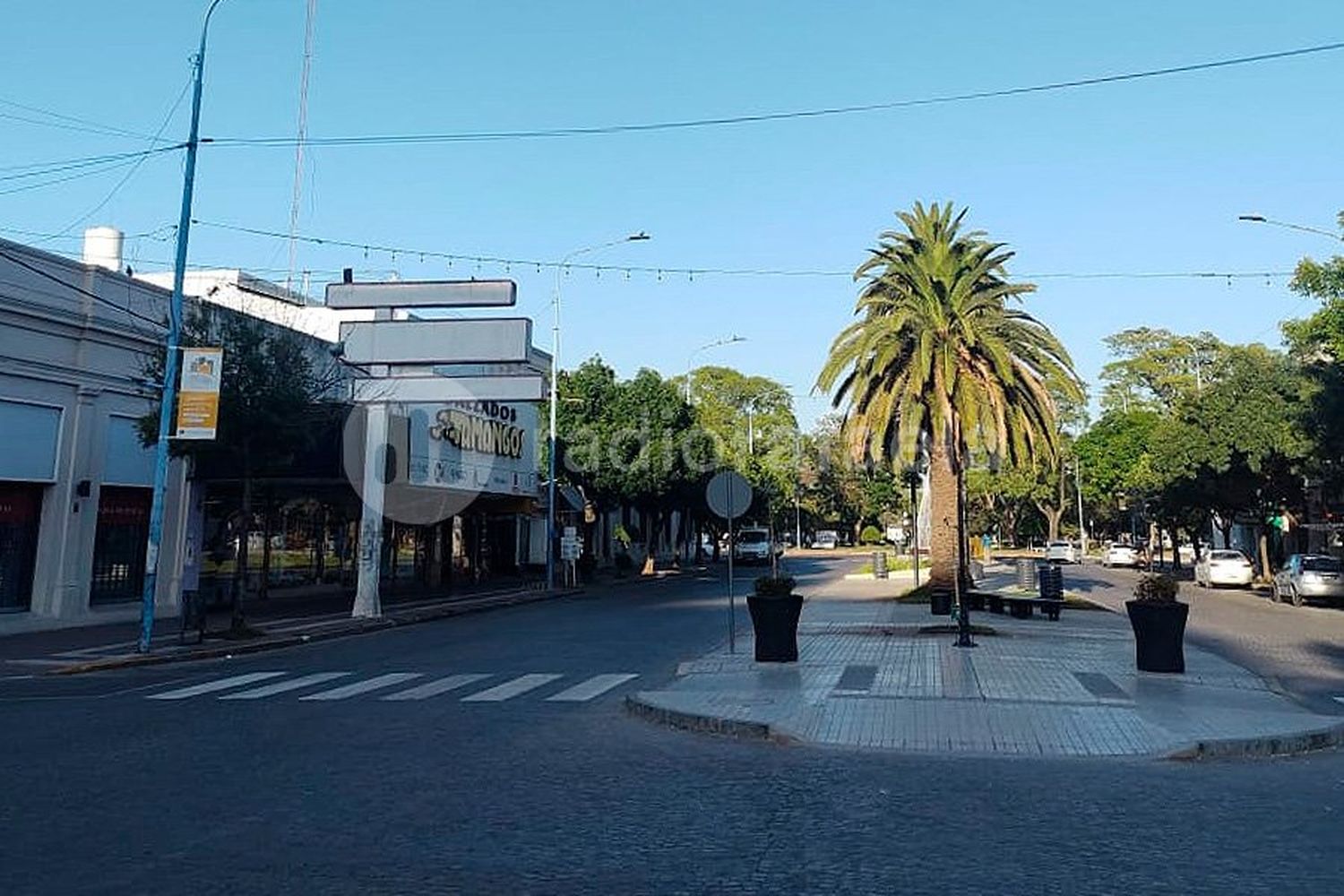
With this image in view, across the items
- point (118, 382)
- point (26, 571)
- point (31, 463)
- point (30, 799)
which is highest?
point (118, 382)

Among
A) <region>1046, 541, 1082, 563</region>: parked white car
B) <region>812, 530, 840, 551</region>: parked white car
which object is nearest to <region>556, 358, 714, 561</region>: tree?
<region>1046, 541, 1082, 563</region>: parked white car

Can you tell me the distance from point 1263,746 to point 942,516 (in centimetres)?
1997

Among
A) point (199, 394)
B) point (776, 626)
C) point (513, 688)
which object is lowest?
point (513, 688)

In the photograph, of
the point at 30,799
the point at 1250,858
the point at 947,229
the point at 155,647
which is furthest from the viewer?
the point at 947,229

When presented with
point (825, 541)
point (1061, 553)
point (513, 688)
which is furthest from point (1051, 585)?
point (825, 541)

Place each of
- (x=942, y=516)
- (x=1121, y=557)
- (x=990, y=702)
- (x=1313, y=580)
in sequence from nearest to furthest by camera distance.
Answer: (x=990, y=702) < (x=942, y=516) < (x=1313, y=580) < (x=1121, y=557)

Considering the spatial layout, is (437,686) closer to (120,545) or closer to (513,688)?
(513,688)

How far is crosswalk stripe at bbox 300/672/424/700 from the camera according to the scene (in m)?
13.9

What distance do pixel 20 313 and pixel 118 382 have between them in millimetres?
2981

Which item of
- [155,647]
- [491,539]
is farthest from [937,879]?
[491,539]

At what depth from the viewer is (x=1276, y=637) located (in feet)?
74.5

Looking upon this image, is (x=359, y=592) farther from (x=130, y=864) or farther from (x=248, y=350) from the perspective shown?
(x=130, y=864)

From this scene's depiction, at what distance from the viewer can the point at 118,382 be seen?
2470cm

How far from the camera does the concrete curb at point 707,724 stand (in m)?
10.8
